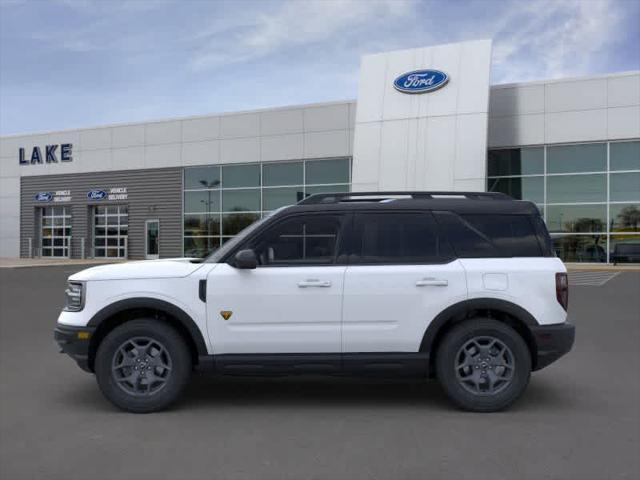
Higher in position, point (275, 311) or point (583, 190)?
point (583, 190)

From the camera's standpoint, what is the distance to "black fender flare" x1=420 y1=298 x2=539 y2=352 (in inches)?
207

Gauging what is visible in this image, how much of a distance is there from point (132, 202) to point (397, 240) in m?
32.9

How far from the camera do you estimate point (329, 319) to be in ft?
17.3

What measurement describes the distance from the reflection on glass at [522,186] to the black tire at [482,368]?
23.4 meters

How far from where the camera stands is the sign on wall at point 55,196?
38.7m

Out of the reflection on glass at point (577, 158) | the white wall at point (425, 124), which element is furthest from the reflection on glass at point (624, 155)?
the white wall at point (425, 124)

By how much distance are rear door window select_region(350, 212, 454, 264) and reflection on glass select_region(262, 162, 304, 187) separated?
26.4 metres

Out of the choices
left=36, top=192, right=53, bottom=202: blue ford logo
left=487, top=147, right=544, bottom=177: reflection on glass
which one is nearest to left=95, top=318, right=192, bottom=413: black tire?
left=487, top=147, right=544, bottom=177: reflection on glass

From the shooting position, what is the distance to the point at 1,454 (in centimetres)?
430

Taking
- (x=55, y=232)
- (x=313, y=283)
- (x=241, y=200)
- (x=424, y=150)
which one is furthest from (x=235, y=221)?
(x=313, y=283)

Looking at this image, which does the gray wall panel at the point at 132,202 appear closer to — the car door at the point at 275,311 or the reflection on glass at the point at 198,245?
the reflection on glass at the point at 198,245

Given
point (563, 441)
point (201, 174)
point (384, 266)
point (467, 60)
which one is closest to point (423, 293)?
point (384, 266)

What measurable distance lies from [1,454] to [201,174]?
30.7m

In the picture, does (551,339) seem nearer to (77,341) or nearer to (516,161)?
(77,341)
